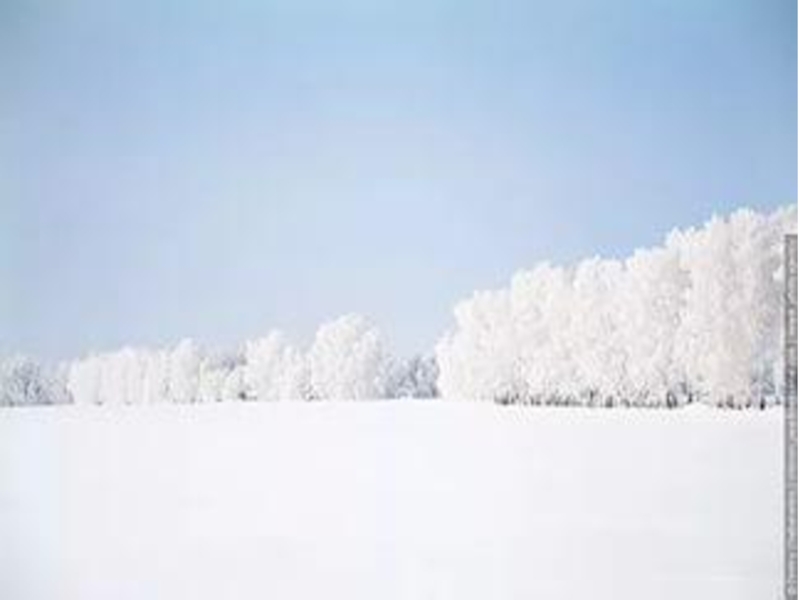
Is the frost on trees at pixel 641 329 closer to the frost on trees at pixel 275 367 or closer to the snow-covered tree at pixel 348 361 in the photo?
the snow-covered tree at pixel 348 361

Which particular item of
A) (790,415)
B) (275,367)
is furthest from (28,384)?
(790,415)

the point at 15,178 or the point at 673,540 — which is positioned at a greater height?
the point at 15,178

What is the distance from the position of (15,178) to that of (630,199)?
48.4 inches

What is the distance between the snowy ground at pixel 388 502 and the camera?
8.02ft

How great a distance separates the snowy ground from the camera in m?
2.45

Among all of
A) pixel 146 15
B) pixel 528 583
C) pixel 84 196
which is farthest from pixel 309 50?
pixel 528 583

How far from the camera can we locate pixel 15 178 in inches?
98.3

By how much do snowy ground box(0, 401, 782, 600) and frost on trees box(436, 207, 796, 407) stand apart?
5cm

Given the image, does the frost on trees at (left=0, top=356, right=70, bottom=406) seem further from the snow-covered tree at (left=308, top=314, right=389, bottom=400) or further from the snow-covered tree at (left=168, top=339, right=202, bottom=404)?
the snow-covered tree at (left=308, top=314, right=389, bottom=400)

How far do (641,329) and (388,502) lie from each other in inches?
23.8

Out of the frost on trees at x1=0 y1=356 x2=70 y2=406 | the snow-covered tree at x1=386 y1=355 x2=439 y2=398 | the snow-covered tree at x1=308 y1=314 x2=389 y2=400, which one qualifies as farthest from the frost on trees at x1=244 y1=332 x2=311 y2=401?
Answer: the frost on trees at x1=0 y1=356 x2=70 y2=406

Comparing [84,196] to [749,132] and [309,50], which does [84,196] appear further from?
[749,132]

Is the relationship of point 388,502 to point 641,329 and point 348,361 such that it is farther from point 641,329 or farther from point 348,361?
point 641,329

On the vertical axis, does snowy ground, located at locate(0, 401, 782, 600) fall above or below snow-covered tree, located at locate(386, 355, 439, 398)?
below
